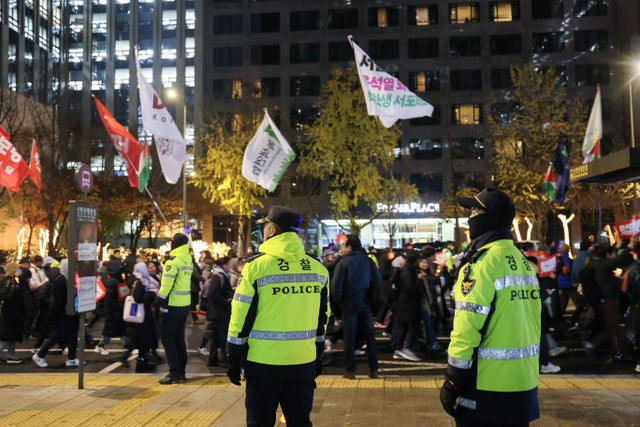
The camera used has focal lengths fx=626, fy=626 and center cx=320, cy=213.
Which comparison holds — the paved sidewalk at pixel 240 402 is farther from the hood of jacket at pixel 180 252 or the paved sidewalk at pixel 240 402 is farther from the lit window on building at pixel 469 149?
the lit window on building at pixel 469 149

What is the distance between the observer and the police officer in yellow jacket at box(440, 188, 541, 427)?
11.2 ft

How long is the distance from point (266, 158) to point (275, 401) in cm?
1535

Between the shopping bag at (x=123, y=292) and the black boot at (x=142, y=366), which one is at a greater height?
the shopping bag at (x=123, y=292)

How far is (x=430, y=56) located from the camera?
5591cm

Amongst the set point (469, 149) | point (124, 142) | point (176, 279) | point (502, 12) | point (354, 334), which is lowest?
point (354, 334)

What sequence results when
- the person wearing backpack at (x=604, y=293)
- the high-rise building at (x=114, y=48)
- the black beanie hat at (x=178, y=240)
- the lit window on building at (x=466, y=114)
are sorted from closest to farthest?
the black beanie hat at (x=178, y=240), the person wearing backpack at (x=604, y=293), the lit window on building at (x=466, y=114), the high-rise building at (x=114, y=48)

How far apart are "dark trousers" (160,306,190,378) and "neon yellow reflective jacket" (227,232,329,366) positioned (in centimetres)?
460

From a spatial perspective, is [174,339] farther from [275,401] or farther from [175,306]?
[275,401]

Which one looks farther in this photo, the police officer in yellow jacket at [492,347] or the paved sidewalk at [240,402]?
the paved sidewalk at [240,402]

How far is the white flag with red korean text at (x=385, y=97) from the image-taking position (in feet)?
53.2

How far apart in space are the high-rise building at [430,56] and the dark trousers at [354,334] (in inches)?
1679

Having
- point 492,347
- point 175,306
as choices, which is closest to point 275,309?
point 492,347

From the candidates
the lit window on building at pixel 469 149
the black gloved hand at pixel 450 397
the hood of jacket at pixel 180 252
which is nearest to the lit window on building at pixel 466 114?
the lit window on building at pixel 469 149

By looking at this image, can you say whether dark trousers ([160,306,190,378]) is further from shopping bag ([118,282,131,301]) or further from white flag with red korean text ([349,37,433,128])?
white flag with red korean text ([349,37,433,128])
